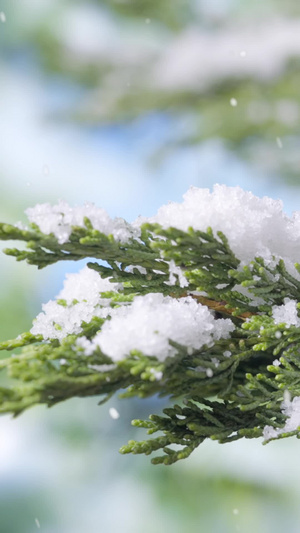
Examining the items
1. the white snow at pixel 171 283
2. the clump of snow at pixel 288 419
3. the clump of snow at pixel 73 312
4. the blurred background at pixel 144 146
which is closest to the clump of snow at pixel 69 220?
the white snow at pixel 171 283

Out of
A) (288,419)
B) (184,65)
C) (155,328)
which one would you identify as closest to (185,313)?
(155,328)

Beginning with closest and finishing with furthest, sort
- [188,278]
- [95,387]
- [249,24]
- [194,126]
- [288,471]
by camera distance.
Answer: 1. [95,387]
2. [188,278]
3. [288,471]
4. [194,126]
5. [249,24]

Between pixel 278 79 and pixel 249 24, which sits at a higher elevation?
pixel 249 24

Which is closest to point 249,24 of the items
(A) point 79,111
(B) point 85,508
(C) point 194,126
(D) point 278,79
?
(D) point 278,79

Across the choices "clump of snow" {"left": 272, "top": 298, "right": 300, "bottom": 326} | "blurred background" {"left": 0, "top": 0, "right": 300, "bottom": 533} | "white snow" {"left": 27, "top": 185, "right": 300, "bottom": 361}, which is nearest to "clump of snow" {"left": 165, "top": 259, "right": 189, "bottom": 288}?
"white snow" {"left": 27, "top": 185, "right": 300, "bottom": 361}

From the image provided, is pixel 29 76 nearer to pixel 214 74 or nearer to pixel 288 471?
pixel 214 74
